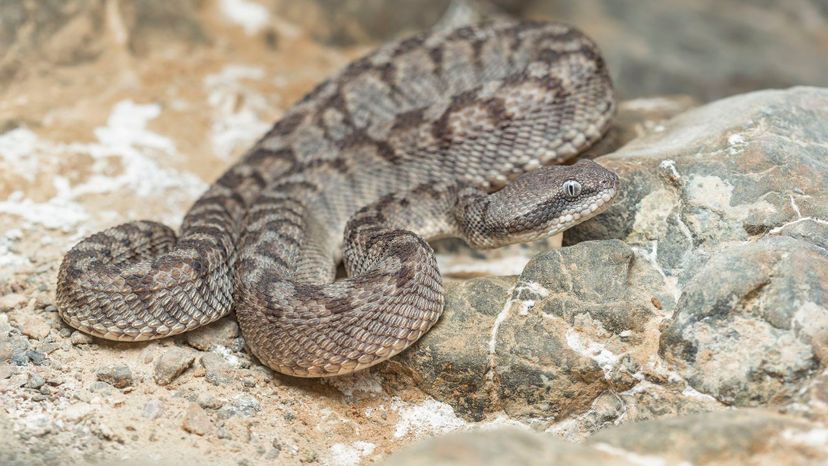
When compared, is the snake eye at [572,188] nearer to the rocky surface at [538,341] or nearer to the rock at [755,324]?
the rocky surface at [538,341]

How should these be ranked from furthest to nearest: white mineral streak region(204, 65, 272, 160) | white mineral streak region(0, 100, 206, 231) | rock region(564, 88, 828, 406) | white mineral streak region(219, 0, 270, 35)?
white mineral streak region(219, 0, 270, 35) → white mineral streak region(204, 65, 272, 160) → white mineral streak region(0, 100, 206, 231) → rock region(564, 88, 828, 406)

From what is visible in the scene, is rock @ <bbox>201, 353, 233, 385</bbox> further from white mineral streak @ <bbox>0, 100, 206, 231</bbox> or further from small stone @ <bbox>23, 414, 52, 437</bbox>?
white mineral streak @ <bbox>0, 100, 206, 231</bbox>

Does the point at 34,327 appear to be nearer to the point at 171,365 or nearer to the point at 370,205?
the point at 171,365

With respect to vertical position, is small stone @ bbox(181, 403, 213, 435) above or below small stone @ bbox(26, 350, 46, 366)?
below

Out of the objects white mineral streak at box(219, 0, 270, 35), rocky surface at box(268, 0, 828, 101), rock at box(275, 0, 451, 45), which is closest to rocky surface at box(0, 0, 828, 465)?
white mineral streak at box(219, 0, 270, 35)

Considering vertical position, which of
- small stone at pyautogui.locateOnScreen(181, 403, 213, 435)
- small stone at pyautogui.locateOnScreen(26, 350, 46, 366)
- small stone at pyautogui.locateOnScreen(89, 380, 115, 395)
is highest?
small stone at pyautogui.locateOnScreen(26, 350, 46, 366)

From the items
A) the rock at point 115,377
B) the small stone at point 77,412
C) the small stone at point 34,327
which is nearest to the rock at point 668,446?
the small stone at point 77,412
